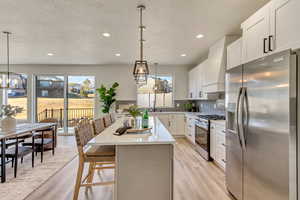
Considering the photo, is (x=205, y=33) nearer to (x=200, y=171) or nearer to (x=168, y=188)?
(x=200, y=171)

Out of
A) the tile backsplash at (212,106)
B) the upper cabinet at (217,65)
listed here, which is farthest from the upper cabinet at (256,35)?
the tile backsplash at (212,106)

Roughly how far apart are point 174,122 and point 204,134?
86.0 inches

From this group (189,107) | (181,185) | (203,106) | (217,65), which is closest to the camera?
(181,185)

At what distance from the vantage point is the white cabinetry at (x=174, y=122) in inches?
234

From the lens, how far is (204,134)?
150 inches

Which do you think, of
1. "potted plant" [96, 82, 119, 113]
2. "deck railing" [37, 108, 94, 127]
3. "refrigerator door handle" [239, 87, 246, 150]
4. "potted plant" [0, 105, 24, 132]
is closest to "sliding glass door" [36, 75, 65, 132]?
"deck railing" [37, 108, 94, 127]

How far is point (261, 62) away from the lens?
5.64ft

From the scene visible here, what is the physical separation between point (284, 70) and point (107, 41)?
11.4 feet

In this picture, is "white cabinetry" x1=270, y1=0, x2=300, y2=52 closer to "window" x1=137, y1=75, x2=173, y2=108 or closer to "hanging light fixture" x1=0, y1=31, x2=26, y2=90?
"hanging light fixture" x1=0, y1=31, x2=26, y2=90

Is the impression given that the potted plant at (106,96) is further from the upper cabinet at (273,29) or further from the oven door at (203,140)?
the upper cabinet at (273,29)

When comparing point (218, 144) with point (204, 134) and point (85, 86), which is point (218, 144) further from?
point (85, 86)

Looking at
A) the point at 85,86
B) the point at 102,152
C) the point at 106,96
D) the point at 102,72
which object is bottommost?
the point at 102,152

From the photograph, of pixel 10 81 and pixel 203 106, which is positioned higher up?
pixel 10 81

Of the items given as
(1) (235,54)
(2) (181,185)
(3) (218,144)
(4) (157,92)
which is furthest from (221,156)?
(4) (157,92)
